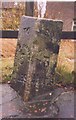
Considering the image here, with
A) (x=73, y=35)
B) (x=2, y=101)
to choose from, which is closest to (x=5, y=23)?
(x=73, y=35)

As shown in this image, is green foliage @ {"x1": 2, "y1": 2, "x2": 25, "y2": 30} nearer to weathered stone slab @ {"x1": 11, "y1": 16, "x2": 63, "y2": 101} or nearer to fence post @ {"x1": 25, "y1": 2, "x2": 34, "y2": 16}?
fence post @ {"x1": 25, "y1": 2, "x2": 34, "y2": 16}

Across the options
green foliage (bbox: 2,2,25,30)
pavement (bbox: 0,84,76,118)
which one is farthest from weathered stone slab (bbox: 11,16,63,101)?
green foliage (bbox: 2,2,25,30)

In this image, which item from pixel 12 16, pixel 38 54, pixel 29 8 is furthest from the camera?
pixel 12 16

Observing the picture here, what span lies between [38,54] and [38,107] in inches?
24.2

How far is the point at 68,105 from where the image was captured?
3855 mm

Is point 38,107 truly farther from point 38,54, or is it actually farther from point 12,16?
point 12,16

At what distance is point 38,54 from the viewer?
3.53 m

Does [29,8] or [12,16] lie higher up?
[29,8]

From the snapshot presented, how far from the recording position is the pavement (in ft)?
11.2

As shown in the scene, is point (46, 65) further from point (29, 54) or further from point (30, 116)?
point (30, 116)

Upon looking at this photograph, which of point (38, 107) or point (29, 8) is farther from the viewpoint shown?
point (29, 8)

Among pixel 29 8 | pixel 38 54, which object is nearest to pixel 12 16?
pixel 29 8

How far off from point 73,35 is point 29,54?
1.48m

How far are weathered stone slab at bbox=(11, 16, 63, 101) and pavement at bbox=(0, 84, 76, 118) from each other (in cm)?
10
